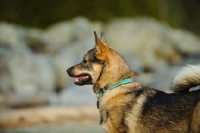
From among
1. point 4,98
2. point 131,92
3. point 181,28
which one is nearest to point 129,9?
point 181,28

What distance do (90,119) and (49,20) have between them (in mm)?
13124

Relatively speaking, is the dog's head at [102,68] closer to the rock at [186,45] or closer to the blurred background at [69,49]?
the blurred background at [69,49]

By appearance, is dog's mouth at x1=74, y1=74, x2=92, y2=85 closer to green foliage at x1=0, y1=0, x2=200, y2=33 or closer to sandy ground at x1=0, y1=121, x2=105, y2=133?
sandy ground at x1=0, y1=121, x2=105, y2=133

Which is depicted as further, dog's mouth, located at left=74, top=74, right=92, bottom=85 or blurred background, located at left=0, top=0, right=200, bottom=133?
blurred background, located at left=0, top=0, right=200, bottom=133

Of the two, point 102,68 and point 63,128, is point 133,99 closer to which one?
point 102,68

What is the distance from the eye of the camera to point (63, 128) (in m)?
10.6

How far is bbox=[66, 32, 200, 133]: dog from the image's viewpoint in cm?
567

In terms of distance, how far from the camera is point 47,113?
36.7 feet

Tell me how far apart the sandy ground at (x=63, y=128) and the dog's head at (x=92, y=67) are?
393cm

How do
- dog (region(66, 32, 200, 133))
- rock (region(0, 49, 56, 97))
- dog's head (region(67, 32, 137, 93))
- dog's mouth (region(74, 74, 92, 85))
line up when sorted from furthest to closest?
rock (region(0, 49, 56, 97)) < dog's mouth (region(74, 74, 92, 85)) < dog's head (region(67, 32, 137, 93)) < dog (region(66, 32, 200, 133))

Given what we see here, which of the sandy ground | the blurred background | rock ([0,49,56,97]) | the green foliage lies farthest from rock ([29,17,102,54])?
the sandy ground

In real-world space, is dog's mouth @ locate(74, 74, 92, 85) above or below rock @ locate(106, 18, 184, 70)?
below

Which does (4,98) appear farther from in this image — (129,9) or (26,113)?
(129,9)

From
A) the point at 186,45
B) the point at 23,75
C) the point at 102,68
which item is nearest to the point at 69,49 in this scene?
the point at 23,75
